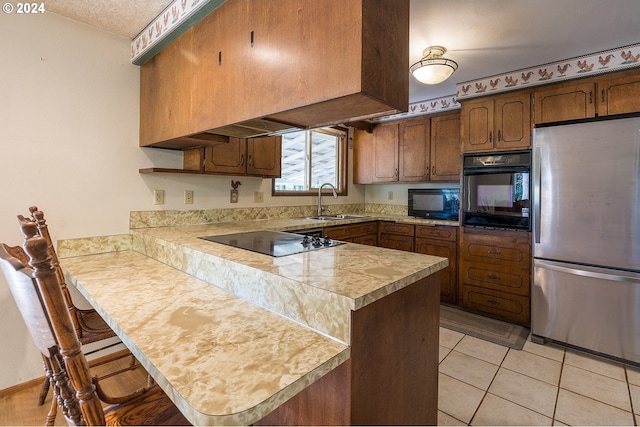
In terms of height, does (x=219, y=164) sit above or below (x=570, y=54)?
below

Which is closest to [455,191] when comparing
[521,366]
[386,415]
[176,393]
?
[521,366]

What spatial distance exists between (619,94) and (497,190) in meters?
1.07

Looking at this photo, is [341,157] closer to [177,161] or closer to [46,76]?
[177,161]

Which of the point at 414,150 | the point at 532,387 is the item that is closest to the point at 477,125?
the point at 414,150

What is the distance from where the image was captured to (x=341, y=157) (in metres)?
4.24

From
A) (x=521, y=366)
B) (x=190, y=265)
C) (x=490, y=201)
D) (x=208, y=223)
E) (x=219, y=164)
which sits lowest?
(x=521, y=366)

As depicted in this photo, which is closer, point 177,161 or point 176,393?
point 176,393

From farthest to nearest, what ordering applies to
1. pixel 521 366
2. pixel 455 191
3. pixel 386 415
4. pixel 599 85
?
pixel 455 191
pixel 599 85
pixel 521 366
pixel 386 415

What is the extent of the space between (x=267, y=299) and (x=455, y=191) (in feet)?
9.77

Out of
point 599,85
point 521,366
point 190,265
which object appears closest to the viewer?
point 190,265

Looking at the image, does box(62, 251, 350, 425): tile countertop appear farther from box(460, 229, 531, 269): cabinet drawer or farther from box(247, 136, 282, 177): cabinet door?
box(460, 229, 531, 269): cabinet drawer

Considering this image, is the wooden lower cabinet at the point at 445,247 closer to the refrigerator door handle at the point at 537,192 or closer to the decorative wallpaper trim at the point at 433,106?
the refrigerator door handle at the point at 537,192

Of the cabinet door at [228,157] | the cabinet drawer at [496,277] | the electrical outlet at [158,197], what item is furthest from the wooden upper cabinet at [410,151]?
the electrical outlet at [158,197]

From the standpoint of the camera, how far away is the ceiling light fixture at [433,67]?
226cm
